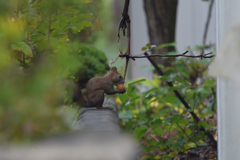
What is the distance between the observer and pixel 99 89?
6.36 feet

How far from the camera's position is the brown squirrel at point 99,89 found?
75.5 inches

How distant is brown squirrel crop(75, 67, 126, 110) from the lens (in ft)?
6.30

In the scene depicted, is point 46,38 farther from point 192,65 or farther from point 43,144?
point 192,65

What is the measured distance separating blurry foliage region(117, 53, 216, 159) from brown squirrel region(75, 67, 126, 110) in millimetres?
209

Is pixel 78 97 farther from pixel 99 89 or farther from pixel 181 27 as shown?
pixel 181 27

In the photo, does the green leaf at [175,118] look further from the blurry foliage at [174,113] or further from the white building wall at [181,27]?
the white building wall at [181,27]

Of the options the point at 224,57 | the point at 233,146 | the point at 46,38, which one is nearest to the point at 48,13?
the point at 46,38

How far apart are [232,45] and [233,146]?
0.55 meters

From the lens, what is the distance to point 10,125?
75cm

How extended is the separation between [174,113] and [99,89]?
81.9 inches

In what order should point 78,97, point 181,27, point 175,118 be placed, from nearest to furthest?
point 78,97
point 175,118
point 181,27

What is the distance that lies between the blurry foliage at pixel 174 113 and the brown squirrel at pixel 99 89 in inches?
8.2

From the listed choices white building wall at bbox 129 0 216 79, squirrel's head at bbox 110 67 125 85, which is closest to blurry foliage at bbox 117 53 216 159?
squirrel's head at bbox 110 67 125 85

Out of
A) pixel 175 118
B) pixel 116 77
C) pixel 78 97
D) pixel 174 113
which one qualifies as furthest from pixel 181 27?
pixel 78 97
